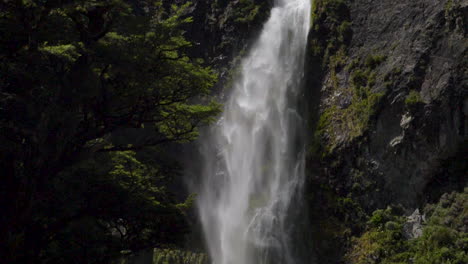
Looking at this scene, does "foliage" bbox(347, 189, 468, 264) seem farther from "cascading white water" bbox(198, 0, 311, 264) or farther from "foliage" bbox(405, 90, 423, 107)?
"foliage" bbox(405, 90, 423, 107)

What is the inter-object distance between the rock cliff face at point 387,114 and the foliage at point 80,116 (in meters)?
7.83

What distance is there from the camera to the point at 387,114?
1742 centimetres

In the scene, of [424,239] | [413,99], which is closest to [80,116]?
[424,239]

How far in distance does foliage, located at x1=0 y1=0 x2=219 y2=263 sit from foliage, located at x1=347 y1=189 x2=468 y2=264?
24.5ft

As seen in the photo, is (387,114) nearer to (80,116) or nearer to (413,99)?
(413,99)

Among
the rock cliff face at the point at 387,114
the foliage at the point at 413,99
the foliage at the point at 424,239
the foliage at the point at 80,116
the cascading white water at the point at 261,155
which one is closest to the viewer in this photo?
the foliage at the point at 80,116

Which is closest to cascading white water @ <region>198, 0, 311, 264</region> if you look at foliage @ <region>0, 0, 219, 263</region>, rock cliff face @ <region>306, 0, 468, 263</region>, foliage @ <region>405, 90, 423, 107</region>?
rock cliff face @ <region>306, 0, 468, 263</region>

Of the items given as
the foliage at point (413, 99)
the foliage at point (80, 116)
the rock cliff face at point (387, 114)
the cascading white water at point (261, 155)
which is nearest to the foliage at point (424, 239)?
the rock cliff face at point (387, 114)

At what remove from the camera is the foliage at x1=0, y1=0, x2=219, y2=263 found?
865 cm

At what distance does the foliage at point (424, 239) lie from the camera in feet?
44.7

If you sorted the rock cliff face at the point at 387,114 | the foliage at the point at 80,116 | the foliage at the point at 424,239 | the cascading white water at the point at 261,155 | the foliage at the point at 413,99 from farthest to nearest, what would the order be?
the cascading white water at the point at 261,155 < the foliage at the point at 413,99 < the rock cliff face at the point at 387,114 < the foliage at the point at 424,239 < the foliage at the point at 80,116

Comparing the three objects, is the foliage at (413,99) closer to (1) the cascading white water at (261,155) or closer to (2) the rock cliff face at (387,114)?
(2) the rock cliff face at (387,114)

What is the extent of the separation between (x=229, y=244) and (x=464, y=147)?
9.64m

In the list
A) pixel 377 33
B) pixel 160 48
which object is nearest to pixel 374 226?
pixel 377 33
